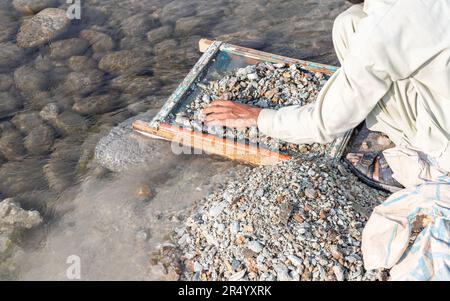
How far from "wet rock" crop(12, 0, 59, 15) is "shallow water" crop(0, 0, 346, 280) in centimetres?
8

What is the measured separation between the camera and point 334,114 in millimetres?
1942

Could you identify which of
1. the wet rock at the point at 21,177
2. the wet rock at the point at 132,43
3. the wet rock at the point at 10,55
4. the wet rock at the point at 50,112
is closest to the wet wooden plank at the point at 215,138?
the wet rock at the point at 21,177

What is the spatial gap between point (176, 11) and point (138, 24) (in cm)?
41

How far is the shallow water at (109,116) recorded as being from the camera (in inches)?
99.0

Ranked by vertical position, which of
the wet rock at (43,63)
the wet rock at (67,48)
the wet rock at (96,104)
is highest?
the wet rock at (67,48)

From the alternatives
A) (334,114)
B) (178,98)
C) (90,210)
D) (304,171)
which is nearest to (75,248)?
(90,210)

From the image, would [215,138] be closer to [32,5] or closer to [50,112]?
[50,112]

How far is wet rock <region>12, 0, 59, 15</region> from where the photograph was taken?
180 inches

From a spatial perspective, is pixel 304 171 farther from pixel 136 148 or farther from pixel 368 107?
pixel 136 148

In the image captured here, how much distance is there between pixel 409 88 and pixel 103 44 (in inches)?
114

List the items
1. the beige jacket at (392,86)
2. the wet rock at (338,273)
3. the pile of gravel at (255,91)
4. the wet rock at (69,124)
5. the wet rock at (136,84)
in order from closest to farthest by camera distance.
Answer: the beige jacket at (392,86)
the wet rock at (338,273)
the pile of gravel at (255,91)
the wet rock at (69,124)
the wet rock at (136,84)

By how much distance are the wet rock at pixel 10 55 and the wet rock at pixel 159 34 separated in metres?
1.09

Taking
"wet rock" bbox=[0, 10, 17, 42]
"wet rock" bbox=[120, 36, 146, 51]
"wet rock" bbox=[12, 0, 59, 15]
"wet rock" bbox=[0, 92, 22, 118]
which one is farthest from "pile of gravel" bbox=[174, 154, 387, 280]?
"wet rock" bbox=[12, 0, 59, 15]

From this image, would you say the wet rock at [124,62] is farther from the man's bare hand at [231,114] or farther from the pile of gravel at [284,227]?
the pile of gravel at [284,227]
